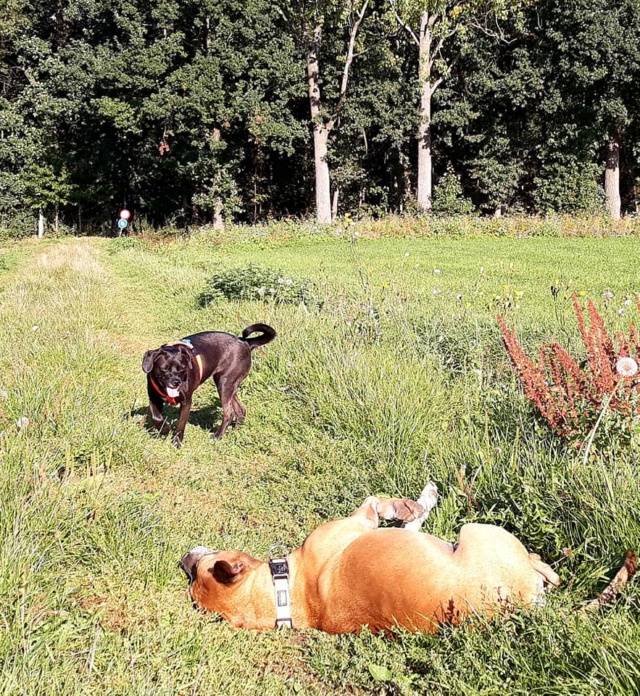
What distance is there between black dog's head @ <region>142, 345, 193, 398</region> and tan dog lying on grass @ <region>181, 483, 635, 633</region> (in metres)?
2.01

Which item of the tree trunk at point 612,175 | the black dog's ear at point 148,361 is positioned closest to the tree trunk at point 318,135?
the tree trunk at point 612,175

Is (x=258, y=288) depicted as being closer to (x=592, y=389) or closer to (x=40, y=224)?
(x=592, y=389)

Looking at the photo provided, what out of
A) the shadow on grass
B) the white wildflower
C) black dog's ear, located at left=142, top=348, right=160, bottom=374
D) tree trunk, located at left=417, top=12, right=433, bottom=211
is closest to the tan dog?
the white wildflower

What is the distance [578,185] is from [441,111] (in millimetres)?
8163

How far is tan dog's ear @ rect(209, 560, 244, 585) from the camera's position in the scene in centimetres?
285

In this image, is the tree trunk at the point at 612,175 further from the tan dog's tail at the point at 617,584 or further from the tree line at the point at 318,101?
the tan dog's tail at the point at 617,584

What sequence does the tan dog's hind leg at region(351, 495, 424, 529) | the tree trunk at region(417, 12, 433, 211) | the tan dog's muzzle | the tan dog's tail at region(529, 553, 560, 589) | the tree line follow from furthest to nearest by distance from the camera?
→ the tree trunk at region(417, 12, 433, 211) < the tree line < the tan dog's hind leg at region(351, 495, 424, 529) < the tan dog's muzzle < the tan dog's tail at region(529, 553, 560, 589)

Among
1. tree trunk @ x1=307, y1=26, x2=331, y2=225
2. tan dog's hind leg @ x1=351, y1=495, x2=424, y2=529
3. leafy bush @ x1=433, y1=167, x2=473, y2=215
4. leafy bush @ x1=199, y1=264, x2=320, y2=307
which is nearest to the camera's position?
tan dog's hind leg @ x1=351, y1=495, x2=424, y2=529

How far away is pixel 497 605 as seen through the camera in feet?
8.54

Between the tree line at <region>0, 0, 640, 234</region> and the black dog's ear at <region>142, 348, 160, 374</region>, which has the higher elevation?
the tree line at <region>0, 0, 640, 234</region>

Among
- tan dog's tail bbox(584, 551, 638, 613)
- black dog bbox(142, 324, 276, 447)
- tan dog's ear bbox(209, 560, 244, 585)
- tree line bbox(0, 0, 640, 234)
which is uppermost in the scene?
tree line bbox(0, 0, 640, 234)

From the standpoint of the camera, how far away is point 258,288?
8.63 m

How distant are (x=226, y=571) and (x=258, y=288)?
20.1 feet

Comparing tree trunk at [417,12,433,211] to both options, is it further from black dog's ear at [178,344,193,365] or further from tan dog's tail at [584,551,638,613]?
tan dog's tail at [584,551,638,613]
